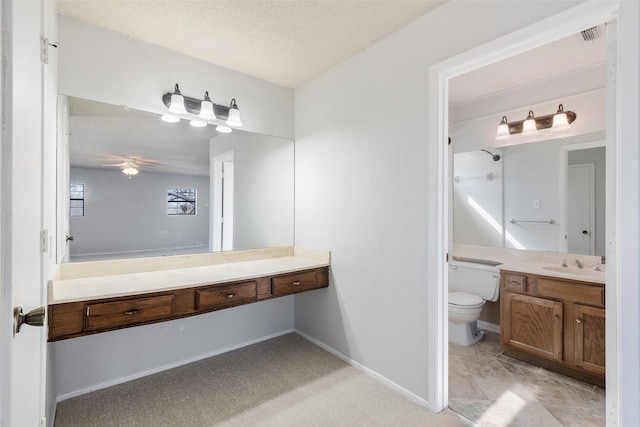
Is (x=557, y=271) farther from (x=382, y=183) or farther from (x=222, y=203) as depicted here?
(x=222, y=203)

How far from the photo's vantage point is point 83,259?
6.66ft

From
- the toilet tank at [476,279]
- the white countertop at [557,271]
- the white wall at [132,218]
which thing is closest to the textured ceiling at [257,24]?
the white wall at [132,218]

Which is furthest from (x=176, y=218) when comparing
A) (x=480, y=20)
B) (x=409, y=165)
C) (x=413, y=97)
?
(x=480, y=20)

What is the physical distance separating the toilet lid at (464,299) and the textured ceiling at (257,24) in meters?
2.28

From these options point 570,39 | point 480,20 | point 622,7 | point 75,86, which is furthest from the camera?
point 570,39

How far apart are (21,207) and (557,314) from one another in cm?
304

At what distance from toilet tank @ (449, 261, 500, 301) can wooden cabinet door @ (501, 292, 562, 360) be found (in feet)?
0.95

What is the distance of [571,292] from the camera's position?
2184 mm

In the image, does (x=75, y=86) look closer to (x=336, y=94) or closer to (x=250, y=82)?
(x=250, y=82)

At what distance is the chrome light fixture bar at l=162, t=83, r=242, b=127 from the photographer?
221cm

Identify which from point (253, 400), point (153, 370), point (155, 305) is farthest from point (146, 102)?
point (253, 400)

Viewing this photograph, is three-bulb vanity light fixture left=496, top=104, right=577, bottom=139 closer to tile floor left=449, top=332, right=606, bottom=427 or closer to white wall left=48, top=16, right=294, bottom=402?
tile floor left=449, top=332, right=606, bottom=427

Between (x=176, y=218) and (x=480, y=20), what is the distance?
7.97ft

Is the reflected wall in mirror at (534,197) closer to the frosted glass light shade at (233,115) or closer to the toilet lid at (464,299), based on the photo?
the toilet lid at (464,299)
